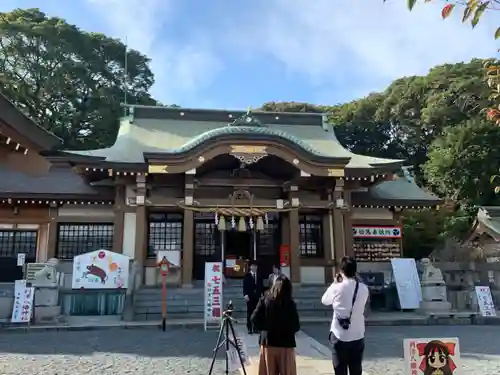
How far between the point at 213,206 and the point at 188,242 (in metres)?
1.75

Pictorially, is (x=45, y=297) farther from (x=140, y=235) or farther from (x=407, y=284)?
(x=407, y=284)

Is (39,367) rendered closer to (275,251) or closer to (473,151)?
(275,251)

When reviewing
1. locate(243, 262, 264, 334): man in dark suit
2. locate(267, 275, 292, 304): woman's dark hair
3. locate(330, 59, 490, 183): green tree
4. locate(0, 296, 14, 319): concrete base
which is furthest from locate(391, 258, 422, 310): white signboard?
locate(330, 59, 490, 183): green tree

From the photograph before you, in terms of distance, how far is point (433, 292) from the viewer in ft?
45.3

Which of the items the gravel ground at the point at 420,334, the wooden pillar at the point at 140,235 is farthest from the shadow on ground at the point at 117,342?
the wooden pillar at the point at 140,235

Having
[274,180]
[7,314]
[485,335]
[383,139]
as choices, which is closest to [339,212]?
[274,180]

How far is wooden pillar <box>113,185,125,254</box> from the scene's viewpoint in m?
16.0

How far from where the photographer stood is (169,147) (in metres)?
18.2

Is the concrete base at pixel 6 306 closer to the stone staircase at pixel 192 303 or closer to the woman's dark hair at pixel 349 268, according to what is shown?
the stone staircase at pixel 192 303

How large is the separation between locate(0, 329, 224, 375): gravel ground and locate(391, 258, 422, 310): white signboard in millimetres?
6977

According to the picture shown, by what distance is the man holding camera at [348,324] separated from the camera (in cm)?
445

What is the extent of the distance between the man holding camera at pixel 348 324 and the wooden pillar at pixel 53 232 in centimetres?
1436

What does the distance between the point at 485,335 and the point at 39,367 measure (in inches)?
376

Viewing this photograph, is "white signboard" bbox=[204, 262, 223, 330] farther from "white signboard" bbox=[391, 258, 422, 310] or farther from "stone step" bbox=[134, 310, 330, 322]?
"white signboard" bbox=[391, 258, 422, 310]
